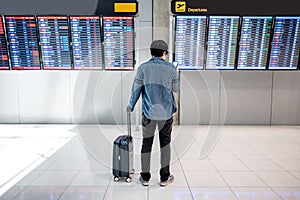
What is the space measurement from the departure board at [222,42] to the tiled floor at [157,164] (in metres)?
1.35

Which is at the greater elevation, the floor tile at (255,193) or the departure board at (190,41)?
the departure board at (190,41)

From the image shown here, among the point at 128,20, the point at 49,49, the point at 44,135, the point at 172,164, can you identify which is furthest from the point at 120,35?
Result: the point at 172,164

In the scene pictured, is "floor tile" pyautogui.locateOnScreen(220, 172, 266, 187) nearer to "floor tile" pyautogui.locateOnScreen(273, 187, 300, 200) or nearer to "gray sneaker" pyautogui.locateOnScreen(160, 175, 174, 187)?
"floor tile" pyautogui.locateOnScreen(273, 187, 300, 200)

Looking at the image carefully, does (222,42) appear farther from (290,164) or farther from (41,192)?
(41,192)

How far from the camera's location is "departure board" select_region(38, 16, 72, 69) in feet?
15.2

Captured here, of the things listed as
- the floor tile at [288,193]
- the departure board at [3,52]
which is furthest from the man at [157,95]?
the departure board at [3,52]

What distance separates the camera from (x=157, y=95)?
2635 mm

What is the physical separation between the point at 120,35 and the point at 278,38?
9.71 ft

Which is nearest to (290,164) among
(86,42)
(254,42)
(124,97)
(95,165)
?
(254,42)

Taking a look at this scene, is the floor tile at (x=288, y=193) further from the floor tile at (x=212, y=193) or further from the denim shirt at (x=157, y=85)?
the denim shirt at (x=157, y=85)

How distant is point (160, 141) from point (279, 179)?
4.77 feet

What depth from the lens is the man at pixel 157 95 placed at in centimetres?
262

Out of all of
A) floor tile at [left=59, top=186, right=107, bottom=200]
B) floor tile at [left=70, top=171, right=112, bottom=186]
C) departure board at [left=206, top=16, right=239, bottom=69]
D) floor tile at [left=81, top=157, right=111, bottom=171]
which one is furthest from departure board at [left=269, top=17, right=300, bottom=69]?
floor tile at [left=59, top=186, right=107, bottom=200]

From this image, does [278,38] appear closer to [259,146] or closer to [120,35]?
[259,146]
